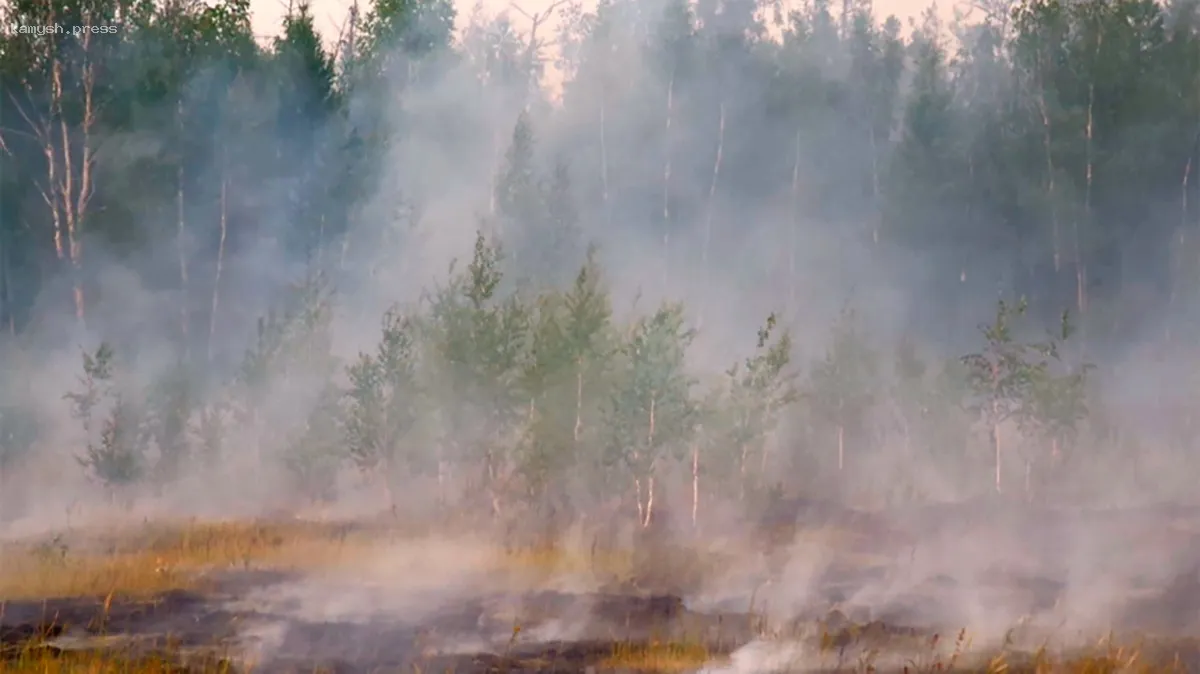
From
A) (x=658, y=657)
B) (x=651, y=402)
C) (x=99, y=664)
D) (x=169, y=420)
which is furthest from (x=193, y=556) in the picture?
(x=658, y=657)

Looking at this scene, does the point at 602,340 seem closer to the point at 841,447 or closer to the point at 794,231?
the point at 841,447

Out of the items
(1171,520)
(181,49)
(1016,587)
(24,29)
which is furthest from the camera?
(181,49)

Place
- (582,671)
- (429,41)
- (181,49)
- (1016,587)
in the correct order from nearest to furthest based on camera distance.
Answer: (582,671) → (1016,587) → (181,49) → (429,41)

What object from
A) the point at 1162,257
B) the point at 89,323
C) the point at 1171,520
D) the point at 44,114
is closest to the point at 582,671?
the point at 1171,520

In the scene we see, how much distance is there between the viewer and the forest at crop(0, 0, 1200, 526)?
1368 centimetres

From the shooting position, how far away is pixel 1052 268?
18875mm

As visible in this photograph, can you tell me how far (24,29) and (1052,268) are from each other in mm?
17366

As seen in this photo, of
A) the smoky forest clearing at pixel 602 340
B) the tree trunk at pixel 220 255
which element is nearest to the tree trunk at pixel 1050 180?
the smoky forest clearing at pixel 602 340

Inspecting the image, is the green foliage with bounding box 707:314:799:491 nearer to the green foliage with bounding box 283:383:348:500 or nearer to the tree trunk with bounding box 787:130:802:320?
the green foliage with bounding box 283:383:348:500

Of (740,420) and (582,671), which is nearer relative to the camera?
(582,671)

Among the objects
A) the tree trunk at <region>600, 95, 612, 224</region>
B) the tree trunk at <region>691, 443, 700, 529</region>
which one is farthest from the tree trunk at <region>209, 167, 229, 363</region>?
the tree trunk at <region>691, 443, 700, 529</region>

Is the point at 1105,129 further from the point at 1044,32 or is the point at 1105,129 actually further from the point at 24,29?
the point at 24,29

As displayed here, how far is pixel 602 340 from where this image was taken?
43.9 ft

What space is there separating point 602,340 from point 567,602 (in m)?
4.11
